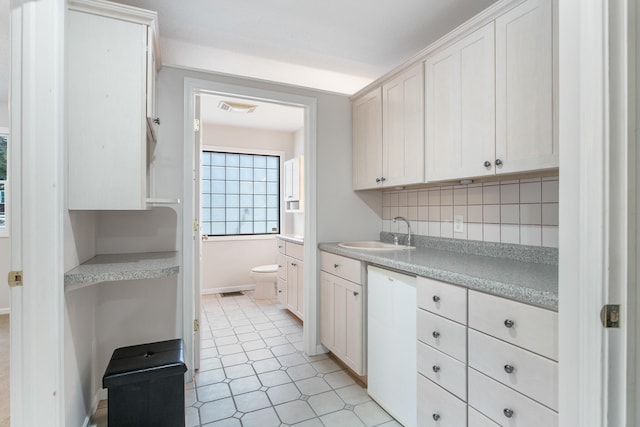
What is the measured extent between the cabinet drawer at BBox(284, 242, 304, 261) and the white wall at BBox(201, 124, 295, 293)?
54.2 inches

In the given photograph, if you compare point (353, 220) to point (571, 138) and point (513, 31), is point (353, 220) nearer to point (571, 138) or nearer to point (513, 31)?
point (513, 31)

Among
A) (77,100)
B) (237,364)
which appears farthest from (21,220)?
(237,364)

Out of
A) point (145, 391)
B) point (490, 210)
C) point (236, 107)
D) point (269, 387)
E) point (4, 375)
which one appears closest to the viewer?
point (145, 391)

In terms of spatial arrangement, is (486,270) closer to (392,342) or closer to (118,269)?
(392,342)

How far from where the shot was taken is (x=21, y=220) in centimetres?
123

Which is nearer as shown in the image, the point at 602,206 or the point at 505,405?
the point at 602,206

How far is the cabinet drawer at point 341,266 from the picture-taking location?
7.14ft

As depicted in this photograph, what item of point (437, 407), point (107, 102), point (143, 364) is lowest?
point (437, 407)

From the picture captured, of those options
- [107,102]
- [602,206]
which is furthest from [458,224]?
[107,102]

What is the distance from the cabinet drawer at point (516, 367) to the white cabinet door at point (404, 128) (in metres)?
1.08

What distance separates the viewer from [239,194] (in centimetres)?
493

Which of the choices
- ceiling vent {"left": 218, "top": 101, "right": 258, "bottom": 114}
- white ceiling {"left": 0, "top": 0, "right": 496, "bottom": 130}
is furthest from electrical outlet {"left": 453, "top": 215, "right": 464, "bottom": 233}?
ceiling vent {"left": 218, "top": 101, "right": 258, "bottom": 114}

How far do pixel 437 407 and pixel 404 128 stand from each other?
1.64 metres

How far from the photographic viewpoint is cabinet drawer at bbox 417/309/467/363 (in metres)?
1.37
